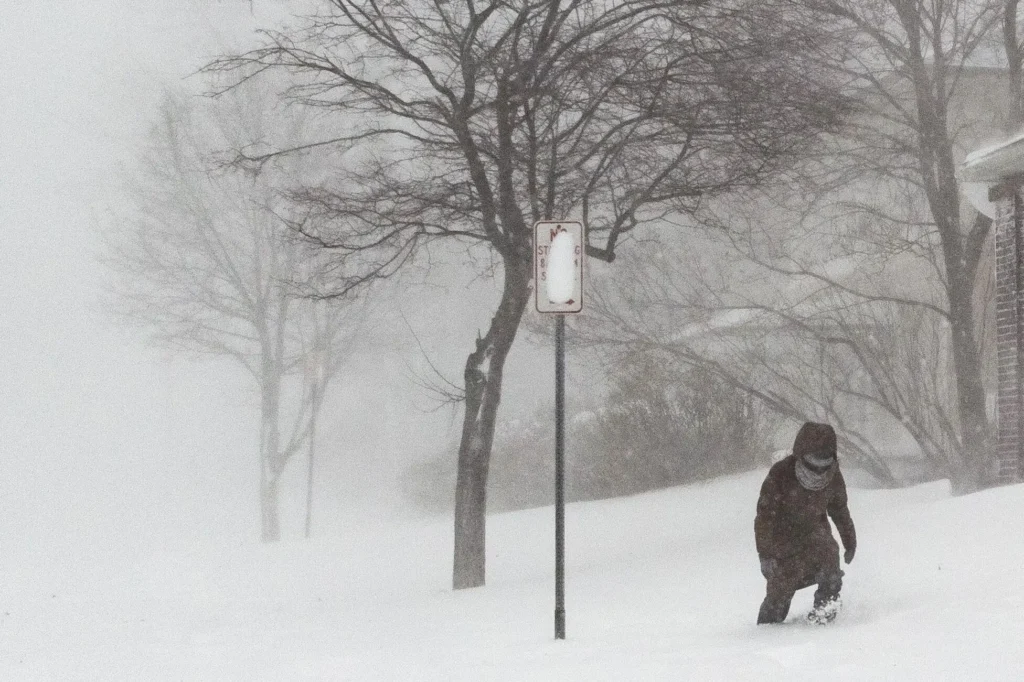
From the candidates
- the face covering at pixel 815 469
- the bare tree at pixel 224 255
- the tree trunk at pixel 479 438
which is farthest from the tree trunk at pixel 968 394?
the bare tree at pixel 224 255

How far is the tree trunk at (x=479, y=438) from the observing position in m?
12.9

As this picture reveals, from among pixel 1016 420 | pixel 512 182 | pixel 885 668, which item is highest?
pixel 512 182

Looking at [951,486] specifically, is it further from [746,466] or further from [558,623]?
[558,623]

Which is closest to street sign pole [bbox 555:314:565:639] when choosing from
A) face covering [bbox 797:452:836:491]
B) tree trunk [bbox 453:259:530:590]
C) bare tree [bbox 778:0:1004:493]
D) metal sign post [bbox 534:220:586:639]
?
metal sign post [bbox 534:220:586:639]

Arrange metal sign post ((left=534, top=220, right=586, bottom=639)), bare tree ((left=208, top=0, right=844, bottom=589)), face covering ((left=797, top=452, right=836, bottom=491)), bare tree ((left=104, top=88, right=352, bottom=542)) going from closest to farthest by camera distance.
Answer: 1. face covering ((left=797, top=452, right=836, bottom=491))
2. metal sign post ((left=534, top=220, right=586, bottom=639))
3. bare tree ((left=208, top=0, right=844, bottom=589))
4. bare tree ((left=104, top=88, right=352, bottom=542))

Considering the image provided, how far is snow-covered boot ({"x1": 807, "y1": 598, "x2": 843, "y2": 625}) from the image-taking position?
7340mm

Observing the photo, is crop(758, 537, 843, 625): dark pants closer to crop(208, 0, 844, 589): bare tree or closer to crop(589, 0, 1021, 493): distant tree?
crop(208, 0, 844, 589): bare tree

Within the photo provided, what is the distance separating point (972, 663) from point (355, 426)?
4857 cm

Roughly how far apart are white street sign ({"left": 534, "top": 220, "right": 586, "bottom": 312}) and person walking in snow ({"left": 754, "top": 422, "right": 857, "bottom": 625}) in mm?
1799

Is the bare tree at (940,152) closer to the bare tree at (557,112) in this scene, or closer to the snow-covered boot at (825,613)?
the bare tree at (557,112)

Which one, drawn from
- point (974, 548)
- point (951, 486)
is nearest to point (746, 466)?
point (951, 486)

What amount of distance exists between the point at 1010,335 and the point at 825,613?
6806 millimetres

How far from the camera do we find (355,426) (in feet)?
175

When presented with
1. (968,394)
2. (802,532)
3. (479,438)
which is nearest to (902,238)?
(968,394)
